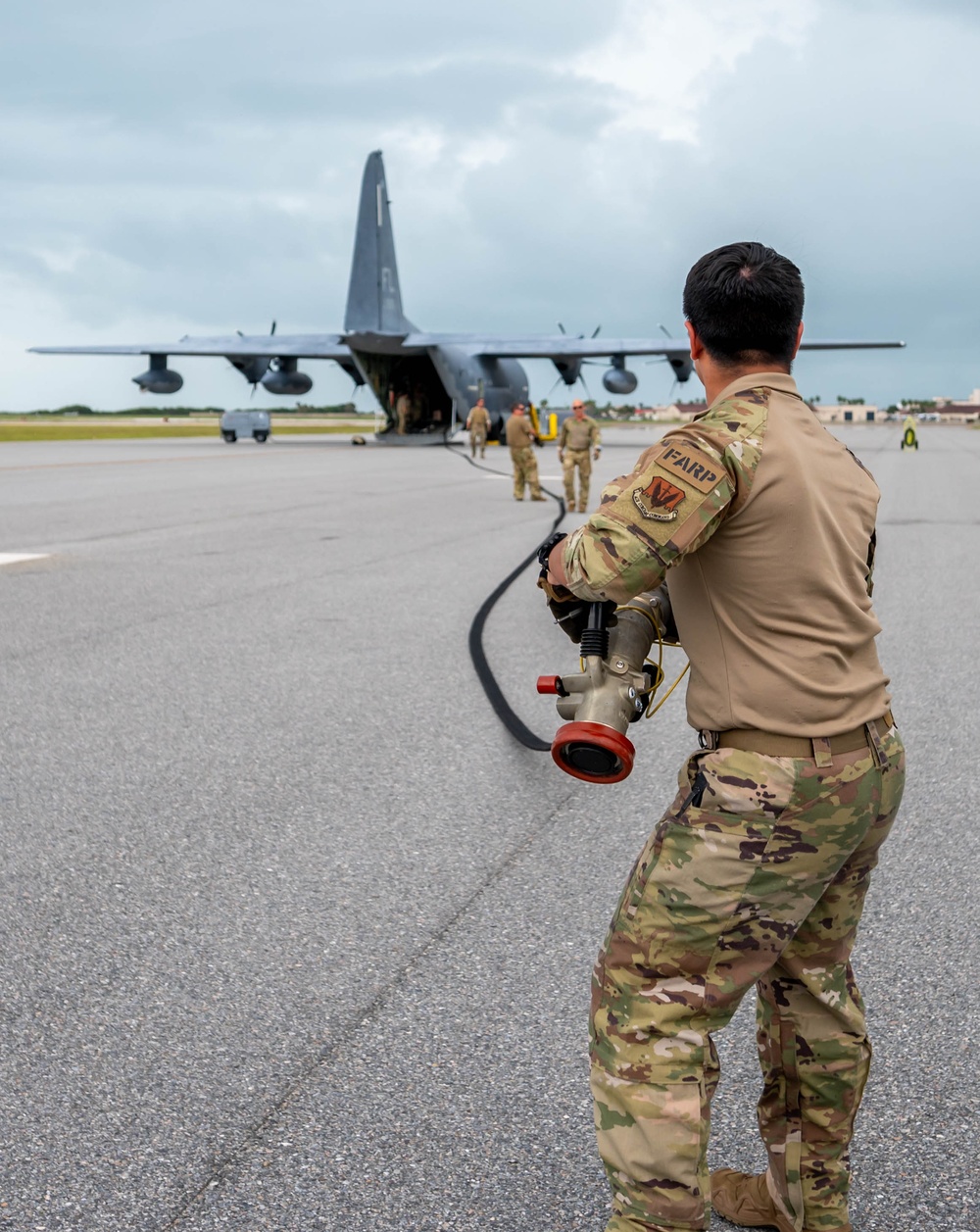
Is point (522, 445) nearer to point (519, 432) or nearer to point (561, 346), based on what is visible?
point (519, 432)

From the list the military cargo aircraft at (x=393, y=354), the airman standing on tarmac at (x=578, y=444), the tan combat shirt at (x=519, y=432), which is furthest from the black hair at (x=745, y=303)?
the military cargo aircraft at (x=393, y=354)

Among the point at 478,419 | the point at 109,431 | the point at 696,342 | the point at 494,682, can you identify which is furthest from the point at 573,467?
the point at 109,431

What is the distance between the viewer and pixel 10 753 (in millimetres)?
6020

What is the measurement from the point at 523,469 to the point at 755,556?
1869cm

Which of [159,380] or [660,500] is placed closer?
[660,500]

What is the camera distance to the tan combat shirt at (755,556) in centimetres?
215

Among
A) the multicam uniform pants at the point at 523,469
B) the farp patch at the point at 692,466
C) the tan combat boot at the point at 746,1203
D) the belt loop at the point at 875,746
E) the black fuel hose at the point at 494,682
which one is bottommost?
the multicam uniform pants at the point at 523,469

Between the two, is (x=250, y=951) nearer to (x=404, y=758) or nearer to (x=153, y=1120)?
(x=153, y=1120)

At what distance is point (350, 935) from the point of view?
3.94m

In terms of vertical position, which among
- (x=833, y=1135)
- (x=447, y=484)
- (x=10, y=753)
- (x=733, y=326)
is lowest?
(x=447, y=484)

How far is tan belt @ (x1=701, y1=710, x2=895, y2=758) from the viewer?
2.26 m

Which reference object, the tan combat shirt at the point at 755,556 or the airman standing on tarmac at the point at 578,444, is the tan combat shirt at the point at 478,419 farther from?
the tan combat shirt at the point at 755,556

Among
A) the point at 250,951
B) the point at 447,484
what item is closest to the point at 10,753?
the point at 250,951

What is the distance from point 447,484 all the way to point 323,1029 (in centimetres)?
2215
